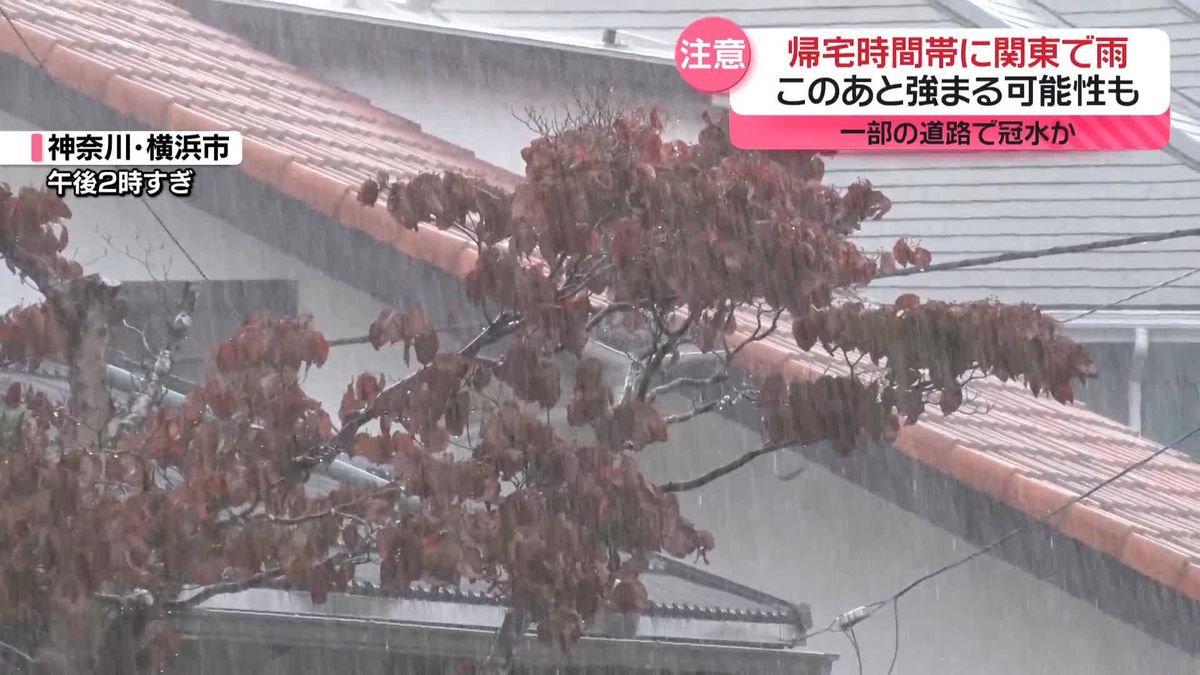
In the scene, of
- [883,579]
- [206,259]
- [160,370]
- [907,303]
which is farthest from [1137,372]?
[160,370]

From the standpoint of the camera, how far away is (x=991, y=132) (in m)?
9.64

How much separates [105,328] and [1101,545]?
11.2ft

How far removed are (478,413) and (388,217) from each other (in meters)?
1.92

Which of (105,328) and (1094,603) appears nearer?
(105,328)

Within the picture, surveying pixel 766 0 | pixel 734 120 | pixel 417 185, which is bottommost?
pixel 417 185

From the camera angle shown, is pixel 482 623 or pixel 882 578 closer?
pixel 482 623

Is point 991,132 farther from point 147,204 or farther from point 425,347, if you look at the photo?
point 425,347

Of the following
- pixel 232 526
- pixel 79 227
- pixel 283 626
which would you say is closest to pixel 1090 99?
pixel 79 227

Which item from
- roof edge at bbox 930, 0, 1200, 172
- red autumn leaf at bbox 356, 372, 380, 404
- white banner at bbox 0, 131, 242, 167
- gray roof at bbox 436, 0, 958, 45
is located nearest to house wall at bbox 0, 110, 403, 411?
white banner at bbox 0, 131, 242, 167

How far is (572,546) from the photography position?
10.9 feet

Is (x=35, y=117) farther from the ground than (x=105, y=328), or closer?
farther from the ground

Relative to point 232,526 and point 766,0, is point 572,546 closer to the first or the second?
point 232,526

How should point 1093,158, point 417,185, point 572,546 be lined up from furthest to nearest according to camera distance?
point 1093,158 → point 417,185 → point 572,546

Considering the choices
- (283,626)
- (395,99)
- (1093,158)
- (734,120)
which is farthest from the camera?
(1093,158)
